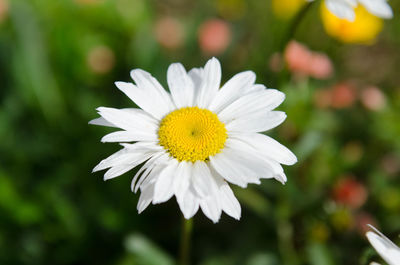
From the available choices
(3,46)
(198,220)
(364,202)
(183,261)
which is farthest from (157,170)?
(3,46)

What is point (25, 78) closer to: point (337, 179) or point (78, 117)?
point (78, 117)

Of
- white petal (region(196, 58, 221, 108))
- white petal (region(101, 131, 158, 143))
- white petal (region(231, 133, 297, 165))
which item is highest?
white petal (region(196, 58, 221, 108))

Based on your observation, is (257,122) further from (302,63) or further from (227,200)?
(302,63)

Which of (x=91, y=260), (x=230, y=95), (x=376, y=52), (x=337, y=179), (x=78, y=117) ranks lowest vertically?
(x=91, y=260)

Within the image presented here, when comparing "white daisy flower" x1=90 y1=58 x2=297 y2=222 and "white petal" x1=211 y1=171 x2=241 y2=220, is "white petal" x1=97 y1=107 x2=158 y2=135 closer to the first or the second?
"white daisy flower" x1=90 y1=58 x2=297 y2=222

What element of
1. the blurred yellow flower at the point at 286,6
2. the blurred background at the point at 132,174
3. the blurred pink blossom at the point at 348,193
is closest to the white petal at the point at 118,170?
the blurred background at the point at 132,174

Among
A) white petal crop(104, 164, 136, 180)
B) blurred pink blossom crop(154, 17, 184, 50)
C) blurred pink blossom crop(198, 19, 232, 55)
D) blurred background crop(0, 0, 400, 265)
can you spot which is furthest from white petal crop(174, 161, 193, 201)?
blurred pink blossom crop(154, 17, 184, 50)
